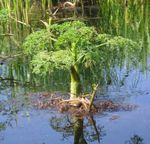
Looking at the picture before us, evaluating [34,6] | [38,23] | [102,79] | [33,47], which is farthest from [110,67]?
[34,6]

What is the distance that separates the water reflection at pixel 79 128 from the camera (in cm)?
617

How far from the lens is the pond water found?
6199mm

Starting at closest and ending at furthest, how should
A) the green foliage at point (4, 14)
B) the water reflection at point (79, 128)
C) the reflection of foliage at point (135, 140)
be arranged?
the reflection of foliage at point (135, 140), the water reflection at point (79, 128), the green foliage at point (4, 14)

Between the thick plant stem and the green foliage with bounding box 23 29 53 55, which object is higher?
the green foliage with bounding box 23 29 53 55

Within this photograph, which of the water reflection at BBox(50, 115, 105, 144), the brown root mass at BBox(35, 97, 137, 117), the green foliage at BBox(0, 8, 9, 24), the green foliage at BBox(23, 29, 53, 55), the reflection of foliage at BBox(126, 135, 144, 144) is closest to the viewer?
the reflection of foliage at BBox(126, 135, 144, 144)

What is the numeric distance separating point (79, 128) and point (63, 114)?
1.61 ft

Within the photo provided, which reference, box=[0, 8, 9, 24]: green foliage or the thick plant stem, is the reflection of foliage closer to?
the thick plant stem

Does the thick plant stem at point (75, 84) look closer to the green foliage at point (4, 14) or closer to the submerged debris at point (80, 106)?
the submerged debris at point (80, 106)

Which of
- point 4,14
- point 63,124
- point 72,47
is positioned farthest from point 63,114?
point 4,14

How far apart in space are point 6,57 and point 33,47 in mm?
2757

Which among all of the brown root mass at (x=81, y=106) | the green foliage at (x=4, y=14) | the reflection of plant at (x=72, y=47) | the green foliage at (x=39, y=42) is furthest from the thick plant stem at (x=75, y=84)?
the green foliage at (x=4, y=14)

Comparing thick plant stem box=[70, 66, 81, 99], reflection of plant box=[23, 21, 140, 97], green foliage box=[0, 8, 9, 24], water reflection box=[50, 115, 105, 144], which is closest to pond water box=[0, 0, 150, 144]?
water reflection box=[50, 115, 105, 144]

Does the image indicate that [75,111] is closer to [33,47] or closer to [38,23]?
[33,47]

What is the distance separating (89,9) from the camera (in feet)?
60.1
